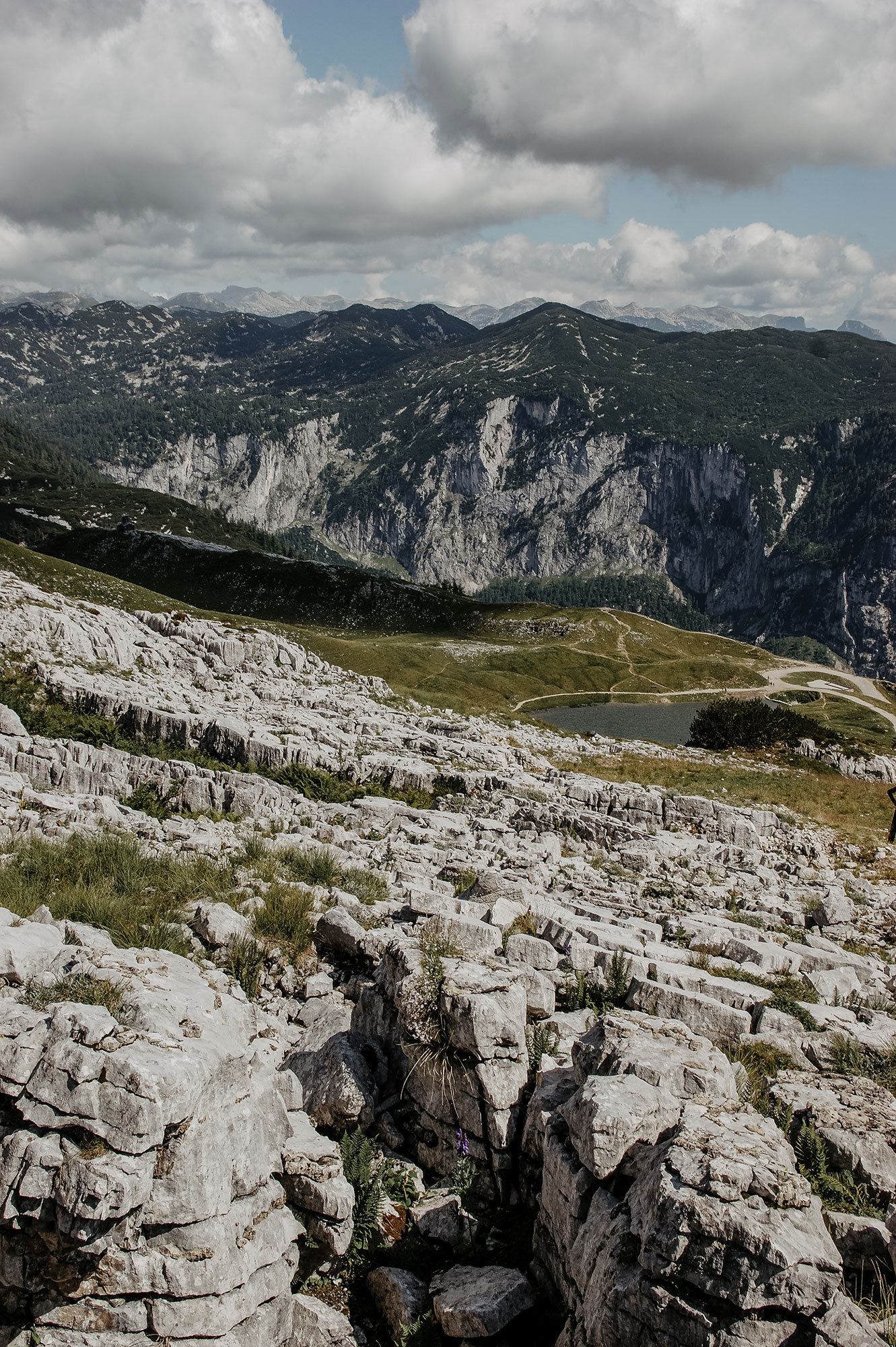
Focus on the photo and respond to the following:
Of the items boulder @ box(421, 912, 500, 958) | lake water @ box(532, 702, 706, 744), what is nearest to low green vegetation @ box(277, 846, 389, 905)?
boulder @ box(421, 912, 500, 958)

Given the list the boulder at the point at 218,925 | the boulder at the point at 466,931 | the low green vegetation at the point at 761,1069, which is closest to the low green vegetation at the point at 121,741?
the boulder at the point at 218,925

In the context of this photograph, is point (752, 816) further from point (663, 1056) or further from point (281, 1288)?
point (281, 1288)

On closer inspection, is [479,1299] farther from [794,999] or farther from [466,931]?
[794,999]

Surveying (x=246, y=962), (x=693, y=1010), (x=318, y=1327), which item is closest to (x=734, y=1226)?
(x=318, y=1327)

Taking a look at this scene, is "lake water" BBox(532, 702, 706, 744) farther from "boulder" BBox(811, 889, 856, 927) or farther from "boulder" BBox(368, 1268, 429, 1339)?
"boulder" BBox(368, 1268, 429, 1339)

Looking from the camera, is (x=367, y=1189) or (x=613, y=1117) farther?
(x=367, y=1189)

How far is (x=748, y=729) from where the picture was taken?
7262cm

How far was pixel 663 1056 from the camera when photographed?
7980 mm

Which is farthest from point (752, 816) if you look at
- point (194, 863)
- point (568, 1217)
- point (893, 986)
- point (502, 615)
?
point (502, 615)

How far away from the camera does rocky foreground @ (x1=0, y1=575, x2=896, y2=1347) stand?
19.5ft

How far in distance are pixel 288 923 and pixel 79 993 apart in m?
5.43

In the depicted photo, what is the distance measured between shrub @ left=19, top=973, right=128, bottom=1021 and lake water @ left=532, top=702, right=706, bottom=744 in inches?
3299

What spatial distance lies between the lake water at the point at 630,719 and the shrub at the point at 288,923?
256 feet

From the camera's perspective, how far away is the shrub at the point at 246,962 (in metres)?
11.3
